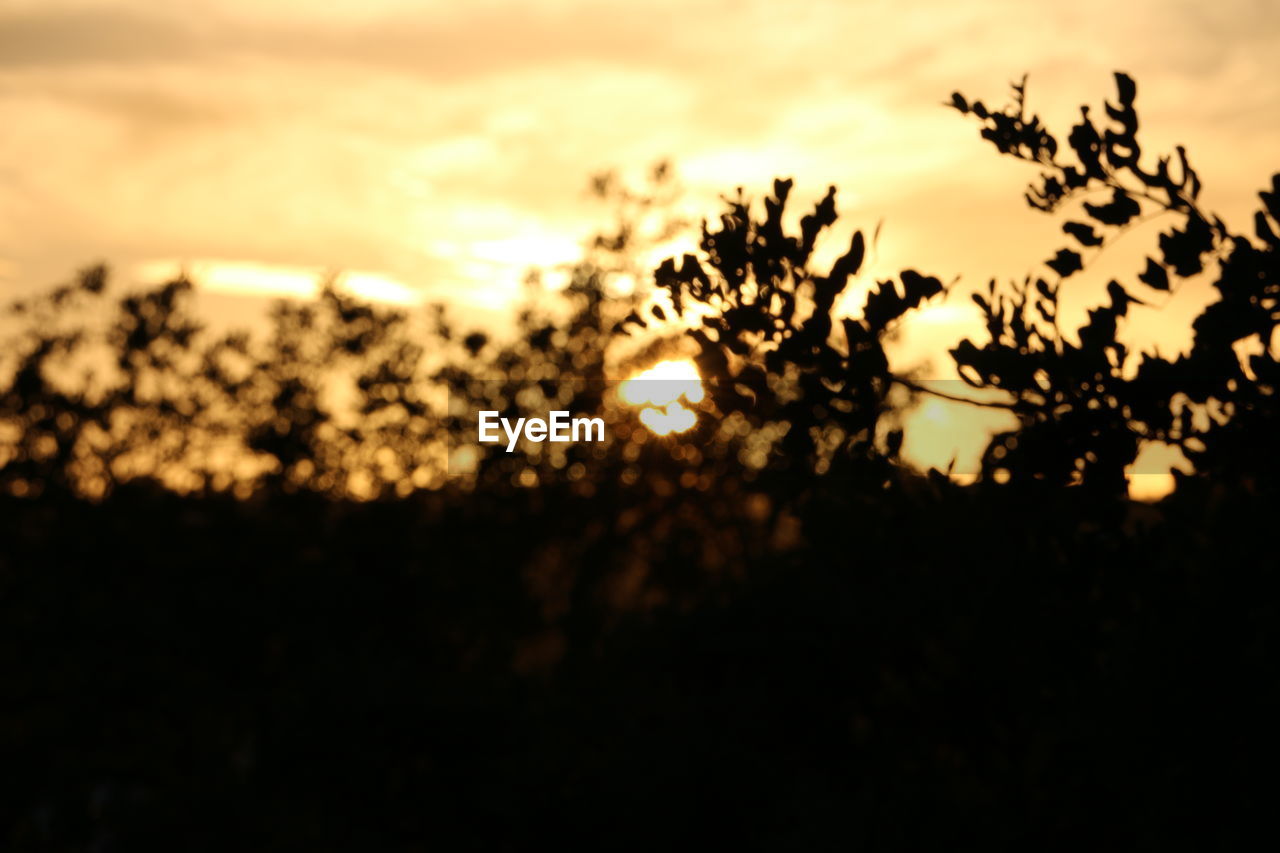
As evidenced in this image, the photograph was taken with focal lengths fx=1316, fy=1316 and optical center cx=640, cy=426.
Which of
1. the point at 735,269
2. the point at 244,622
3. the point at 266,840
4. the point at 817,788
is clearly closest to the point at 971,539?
the point at 735,269

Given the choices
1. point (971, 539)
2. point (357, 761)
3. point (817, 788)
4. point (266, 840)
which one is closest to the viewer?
point (971, 539)

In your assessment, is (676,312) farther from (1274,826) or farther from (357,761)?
(357,761)

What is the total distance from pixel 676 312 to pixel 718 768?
7405 millimetres

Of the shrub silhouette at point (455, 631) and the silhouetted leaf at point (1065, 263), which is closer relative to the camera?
the silhouetted leaf at point (1065, 263)

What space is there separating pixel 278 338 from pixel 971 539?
1101 cm

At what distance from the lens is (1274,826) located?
150 inches

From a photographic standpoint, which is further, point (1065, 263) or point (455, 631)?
point (455, 631)

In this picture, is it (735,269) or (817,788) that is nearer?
(735,269)

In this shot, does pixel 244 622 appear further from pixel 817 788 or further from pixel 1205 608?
pixel 1205 608

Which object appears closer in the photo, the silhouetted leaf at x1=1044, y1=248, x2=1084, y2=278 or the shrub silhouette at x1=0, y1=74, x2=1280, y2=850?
the silhouetted leaf at x1=1044, y1=248, x2=1084, y2=278

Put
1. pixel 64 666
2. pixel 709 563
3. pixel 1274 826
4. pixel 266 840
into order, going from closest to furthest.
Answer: pixel 1274 826 < pixel 266 840 < pixel 64 666 < pixel 709 563

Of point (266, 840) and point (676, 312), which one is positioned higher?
point (676, 312)

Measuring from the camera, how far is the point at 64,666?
528 inches

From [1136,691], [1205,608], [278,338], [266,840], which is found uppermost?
[278,338]
